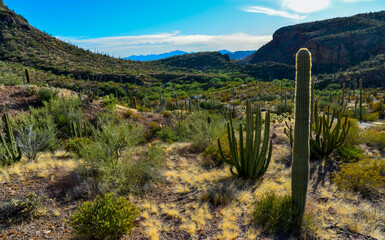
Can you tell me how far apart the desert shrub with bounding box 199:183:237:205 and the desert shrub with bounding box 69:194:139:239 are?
6.70ft

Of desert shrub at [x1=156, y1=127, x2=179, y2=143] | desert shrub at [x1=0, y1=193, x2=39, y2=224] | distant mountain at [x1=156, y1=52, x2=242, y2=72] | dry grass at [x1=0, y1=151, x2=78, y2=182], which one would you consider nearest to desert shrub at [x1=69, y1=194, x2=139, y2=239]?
desert shrub at [x1=0, y1=193, x2=39, y2=224]

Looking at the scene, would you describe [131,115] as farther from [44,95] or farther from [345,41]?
[345,41]

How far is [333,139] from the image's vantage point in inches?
331

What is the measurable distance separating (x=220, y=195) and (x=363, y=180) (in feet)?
13.3

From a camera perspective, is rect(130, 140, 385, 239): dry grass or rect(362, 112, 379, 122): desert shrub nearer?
rect(130, 140, 385, 239): dry grass

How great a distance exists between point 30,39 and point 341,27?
101 m

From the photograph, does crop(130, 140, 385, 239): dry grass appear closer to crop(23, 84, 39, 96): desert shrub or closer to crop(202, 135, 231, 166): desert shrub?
crop(202, 135, 231, 166): desert shrub

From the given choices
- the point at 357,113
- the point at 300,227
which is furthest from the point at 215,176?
the point at 357,113

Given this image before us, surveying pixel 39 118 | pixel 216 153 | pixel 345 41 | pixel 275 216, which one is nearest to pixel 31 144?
pixel 39 118

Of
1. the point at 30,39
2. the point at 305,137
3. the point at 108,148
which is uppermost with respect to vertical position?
the point at 30,39

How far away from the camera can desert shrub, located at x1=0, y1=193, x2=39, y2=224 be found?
4.82 metres

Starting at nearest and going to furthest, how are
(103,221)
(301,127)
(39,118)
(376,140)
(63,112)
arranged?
1. (103,221)
2. (301,127)
3. (376,140)
4. (39,118)
5. (63,112)

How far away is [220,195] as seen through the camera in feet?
19.6

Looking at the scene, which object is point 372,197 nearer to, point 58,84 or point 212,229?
point 212,229
